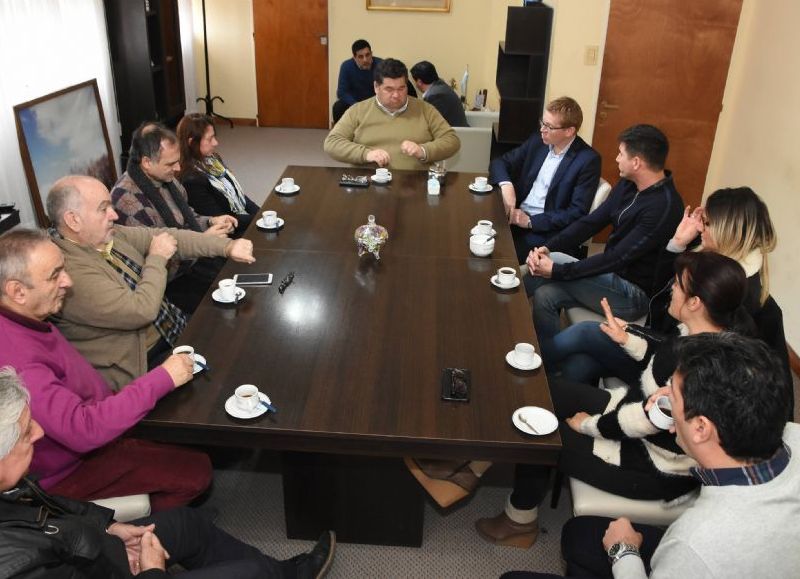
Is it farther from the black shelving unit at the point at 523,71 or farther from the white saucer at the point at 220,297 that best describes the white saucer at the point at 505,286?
the black shelving unit at the point at 523,71

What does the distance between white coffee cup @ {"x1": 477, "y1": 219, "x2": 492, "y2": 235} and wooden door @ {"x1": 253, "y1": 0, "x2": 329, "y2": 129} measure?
4.98 meters

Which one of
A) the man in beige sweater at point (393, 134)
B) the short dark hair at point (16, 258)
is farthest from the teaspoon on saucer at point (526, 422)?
the man in beige sweater at point (393, 134)

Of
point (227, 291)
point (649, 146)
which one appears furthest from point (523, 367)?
point (649, 146)

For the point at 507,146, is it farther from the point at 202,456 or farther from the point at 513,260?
the point at 202,456

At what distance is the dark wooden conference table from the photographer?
1.78 m

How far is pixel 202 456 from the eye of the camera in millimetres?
2164

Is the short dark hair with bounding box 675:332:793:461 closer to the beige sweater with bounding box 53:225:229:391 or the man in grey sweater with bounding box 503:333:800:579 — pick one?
the man in grey sweater with bounding box 503:333:800:579

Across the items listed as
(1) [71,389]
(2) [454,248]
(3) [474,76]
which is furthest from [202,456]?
(3) [474,76]

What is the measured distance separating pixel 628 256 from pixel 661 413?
1161 mm

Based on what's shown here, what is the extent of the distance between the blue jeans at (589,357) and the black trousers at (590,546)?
711 millimetres

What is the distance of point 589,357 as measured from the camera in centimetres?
265

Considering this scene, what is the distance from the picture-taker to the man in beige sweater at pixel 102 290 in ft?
7.02

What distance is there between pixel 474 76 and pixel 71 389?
6137 mm

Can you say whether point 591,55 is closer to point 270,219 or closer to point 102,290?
point 270,219
